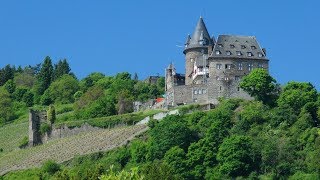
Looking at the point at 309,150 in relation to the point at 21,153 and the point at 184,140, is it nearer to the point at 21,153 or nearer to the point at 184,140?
the point at 184,140

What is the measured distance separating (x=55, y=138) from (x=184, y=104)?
488 inches

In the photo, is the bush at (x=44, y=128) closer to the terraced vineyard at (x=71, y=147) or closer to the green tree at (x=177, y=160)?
the terraced vineyard at (x=71, y=147)

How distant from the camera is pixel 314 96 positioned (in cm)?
8369

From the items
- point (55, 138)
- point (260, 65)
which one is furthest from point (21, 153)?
point (260, 65)

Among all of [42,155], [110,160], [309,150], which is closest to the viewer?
[309,150]

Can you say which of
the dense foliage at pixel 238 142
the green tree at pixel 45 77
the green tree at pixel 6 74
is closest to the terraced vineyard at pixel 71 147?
the dense foliage at pixel 238 142

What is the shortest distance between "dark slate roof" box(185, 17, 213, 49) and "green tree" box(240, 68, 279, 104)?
379 inches

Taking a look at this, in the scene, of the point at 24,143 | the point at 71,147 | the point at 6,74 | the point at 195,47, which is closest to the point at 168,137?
the point at 71,147

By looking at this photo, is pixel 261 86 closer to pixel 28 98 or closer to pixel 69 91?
pixel 69 91

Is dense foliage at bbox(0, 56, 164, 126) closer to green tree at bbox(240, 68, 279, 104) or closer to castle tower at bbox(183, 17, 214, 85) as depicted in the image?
castle tower at bbox(183, 17, 214, 85)

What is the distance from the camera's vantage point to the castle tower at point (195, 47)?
95.9m

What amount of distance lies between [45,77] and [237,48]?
50.2m

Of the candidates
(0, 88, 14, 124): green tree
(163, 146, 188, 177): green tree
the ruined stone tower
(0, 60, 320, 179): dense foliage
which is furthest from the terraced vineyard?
(0, 88, 14, 124): green tree

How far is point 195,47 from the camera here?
9606 centimetres
